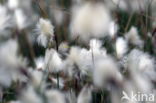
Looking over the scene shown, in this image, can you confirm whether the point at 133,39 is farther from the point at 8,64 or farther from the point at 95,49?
the point at 8,64

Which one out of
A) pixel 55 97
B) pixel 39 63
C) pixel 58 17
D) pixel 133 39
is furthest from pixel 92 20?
pixel 58 17

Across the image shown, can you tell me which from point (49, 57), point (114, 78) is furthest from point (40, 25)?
point (114, 78)

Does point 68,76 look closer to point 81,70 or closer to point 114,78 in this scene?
point 81,70

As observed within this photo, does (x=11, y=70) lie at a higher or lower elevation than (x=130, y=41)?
lower

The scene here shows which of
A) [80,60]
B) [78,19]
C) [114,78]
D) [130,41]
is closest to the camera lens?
[78,19]

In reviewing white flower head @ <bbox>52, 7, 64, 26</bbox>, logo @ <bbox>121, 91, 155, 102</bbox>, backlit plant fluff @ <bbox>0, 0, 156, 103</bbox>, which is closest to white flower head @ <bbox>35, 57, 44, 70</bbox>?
backlit plant fluff @ <bbox>0, 0, 156, 103</bbox>

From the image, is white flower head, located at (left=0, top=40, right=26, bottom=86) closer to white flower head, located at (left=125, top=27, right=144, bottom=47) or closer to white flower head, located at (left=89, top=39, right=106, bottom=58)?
white flower head, located at (left=89, top=39, right=106, bottom=58)

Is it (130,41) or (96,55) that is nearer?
(96,55)
